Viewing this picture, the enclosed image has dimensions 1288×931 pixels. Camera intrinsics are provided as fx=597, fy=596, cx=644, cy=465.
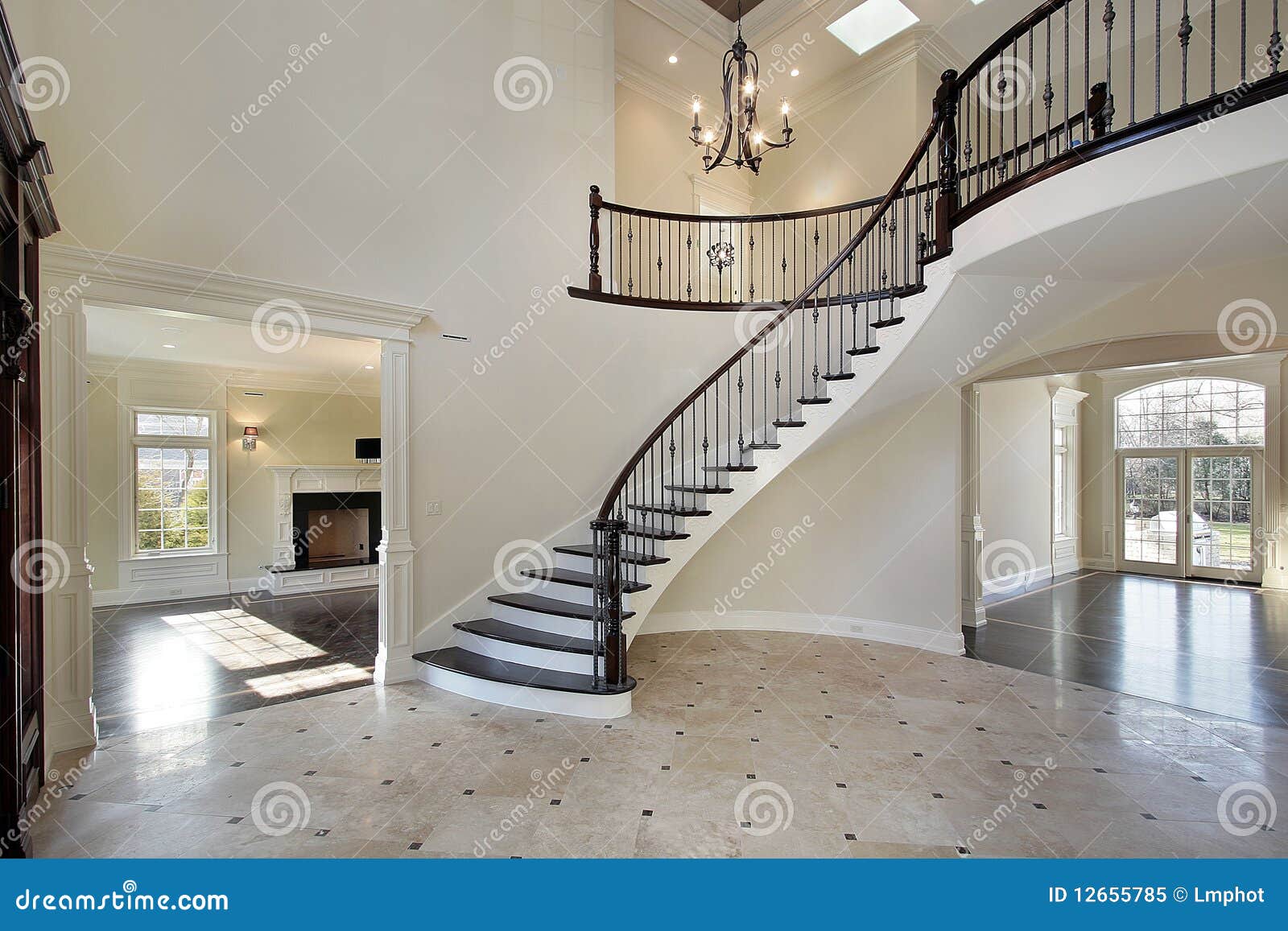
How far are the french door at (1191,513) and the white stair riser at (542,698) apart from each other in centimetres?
1004

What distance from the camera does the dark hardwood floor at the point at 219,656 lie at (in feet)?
13.7

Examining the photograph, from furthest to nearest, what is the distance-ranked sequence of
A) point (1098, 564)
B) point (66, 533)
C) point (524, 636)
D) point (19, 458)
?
point (1098, 564) → point (524, 636) → point (66, 533) → point (19, 458)

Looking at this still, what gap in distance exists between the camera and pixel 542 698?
13.4 ft

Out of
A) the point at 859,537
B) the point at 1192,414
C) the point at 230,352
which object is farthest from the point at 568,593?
the point at 1192,414

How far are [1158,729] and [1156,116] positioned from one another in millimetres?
3604

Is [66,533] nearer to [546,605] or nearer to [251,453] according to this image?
[546,605]

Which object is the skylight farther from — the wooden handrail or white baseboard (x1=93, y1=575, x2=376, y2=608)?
white baseboard (x1=93, y1=575, x2=376, y2=608)

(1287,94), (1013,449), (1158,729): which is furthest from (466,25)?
(1013,449)

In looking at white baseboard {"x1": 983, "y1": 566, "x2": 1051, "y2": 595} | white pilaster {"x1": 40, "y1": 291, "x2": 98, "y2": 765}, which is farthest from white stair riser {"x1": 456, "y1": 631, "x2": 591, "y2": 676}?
white baseboard {"x1": 983, "y1": 566, "x2": 1051, "y2": 595}

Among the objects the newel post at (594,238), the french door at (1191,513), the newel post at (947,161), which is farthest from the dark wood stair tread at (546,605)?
the french door at (1191,513)

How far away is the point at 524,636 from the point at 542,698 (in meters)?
0.61

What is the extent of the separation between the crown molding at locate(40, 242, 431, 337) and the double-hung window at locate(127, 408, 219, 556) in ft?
16.4

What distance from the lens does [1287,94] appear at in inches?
92.4

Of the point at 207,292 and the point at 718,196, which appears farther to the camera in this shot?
the point at 718,196
